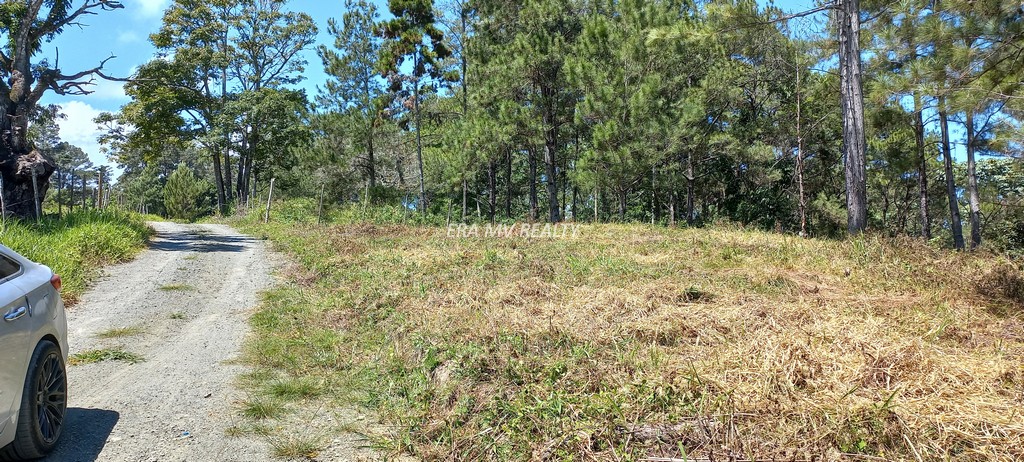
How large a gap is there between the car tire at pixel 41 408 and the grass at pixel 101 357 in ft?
5.90

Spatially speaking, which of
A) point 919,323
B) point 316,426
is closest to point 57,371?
point 316,426

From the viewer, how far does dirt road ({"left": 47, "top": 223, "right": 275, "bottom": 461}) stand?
3234mm

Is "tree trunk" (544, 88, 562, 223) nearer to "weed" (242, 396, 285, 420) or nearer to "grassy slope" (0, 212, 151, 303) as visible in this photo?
"grassy slope" (0, 212, 151, 303)

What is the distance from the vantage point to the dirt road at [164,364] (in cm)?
323

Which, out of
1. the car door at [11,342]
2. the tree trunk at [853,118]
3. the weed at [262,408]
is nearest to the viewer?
the car door at [11,342]

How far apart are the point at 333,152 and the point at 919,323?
2459cm

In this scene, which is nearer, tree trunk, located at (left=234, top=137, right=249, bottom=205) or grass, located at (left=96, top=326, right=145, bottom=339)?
grass, located at (left=96, top=326, right=145, bottom=339)

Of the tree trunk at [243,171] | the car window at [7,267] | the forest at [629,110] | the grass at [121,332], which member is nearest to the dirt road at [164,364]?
the grass at [121,332]

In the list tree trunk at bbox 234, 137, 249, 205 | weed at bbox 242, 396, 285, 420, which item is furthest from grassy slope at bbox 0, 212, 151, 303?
tree trunk at bbox 234, 137, 249, 205

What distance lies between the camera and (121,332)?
19.1ft

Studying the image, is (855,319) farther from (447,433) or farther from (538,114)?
(538,114)

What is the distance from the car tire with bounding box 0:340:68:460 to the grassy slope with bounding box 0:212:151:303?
4718mm

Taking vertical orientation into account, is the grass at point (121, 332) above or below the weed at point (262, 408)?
above

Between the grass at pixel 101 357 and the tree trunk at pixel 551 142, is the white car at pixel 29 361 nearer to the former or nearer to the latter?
the grass at pixel 101 357
